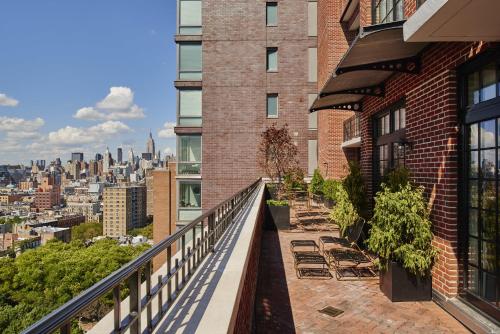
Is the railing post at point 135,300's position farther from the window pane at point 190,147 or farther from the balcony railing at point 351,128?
the window pane at point 190,147

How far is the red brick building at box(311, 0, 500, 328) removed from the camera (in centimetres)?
363

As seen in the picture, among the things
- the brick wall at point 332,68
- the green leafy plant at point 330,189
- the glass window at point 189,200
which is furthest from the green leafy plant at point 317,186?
the glass window at point 189,200

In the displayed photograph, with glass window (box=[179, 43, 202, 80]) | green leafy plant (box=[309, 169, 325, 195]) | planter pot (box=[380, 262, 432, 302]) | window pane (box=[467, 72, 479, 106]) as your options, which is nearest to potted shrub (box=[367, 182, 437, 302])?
planter pot (box=[380, 262, 432, 302])

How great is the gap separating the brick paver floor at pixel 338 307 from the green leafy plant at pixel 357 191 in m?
2.11

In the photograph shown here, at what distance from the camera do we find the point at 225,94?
21938mm

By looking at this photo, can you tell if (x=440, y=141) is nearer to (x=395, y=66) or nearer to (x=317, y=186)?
(x=395, y=66)

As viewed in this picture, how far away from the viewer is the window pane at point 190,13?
21.7m

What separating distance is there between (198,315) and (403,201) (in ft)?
12.9

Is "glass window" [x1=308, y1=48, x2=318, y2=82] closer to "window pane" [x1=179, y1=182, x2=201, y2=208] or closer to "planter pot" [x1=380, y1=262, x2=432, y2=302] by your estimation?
"window pane" [x1=179, y1=182, x2=201, y2=208]

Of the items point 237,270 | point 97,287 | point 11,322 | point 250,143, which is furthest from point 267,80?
point 11,322

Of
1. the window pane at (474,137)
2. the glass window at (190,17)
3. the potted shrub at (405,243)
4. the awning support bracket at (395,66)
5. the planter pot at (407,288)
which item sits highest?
the glass window at (190,17)

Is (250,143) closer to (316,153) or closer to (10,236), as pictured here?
(316,153)

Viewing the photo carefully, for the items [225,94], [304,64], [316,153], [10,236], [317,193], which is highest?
[304,64]

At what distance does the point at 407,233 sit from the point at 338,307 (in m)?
1.60
